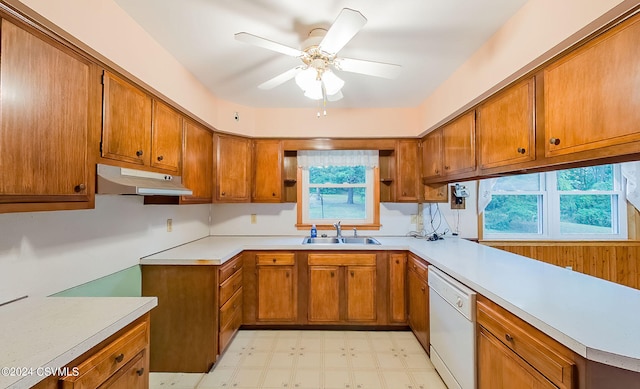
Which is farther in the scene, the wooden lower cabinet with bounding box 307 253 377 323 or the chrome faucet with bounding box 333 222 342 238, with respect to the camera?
the chrome faucet with bounding box 333 222 342 238

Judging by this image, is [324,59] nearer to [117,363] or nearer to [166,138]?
[166,138]

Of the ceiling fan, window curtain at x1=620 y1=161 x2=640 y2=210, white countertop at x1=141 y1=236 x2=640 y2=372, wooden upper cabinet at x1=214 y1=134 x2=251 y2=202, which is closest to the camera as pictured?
white countertop at x1=141 y1=236 x2=640 y2=372

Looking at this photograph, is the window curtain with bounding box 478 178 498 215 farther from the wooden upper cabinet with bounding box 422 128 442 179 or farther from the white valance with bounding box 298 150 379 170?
the white valance with bounding box 298 150 379 170

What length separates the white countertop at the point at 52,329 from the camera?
0.79 meters

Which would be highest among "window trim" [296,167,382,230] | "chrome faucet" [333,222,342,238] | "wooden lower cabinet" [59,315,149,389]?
Answer: "window trim" [296,167,382,230]

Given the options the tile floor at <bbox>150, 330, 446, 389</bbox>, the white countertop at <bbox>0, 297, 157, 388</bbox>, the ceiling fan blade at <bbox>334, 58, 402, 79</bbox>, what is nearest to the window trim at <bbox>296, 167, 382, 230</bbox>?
the tile floor at <bbox>150, 330, 446, 389</bbox>

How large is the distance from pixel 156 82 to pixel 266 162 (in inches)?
56.5

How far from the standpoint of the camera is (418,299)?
242cm

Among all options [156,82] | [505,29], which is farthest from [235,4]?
[505,29]

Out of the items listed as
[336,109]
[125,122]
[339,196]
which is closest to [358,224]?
[339,196]

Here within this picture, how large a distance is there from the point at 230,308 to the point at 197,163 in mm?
1376

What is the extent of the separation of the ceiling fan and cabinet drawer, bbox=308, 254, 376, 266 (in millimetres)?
1600

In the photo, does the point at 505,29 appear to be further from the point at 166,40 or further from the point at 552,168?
the point at 166,40

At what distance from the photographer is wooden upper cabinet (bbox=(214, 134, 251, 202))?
9.32 feet
